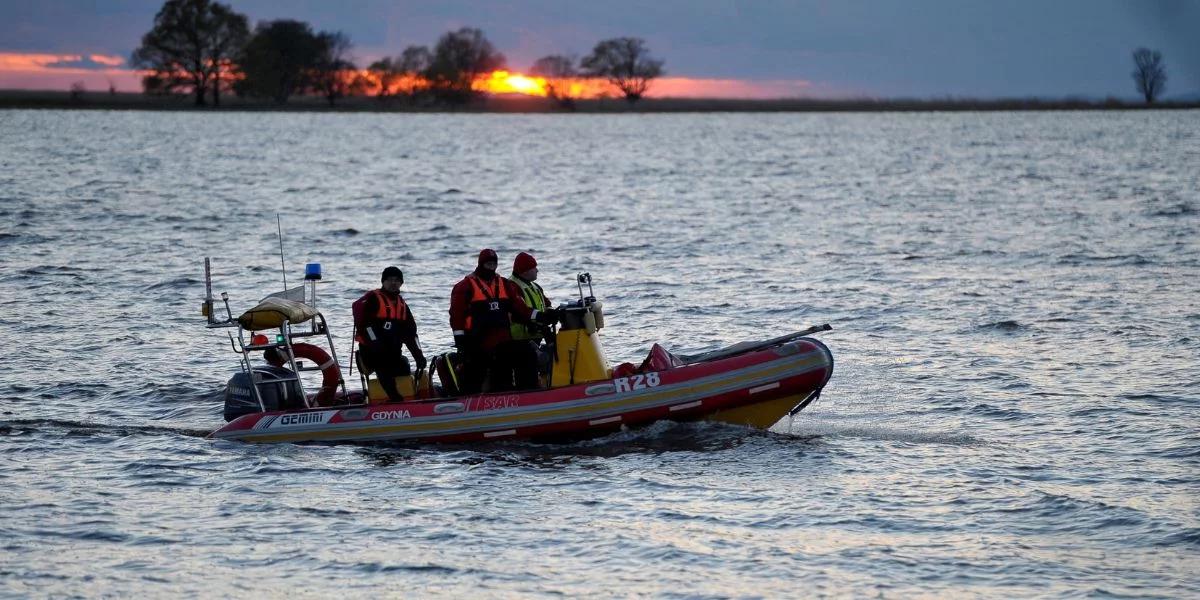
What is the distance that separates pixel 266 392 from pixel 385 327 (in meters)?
1.44

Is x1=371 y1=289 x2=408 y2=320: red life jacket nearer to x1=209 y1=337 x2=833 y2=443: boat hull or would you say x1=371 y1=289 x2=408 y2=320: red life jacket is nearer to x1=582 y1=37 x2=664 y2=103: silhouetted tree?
x1=209 y1=337 x2=833 y2=443: boat hull

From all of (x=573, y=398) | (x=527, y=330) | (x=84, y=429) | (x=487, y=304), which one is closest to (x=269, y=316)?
(x=487, y=304)

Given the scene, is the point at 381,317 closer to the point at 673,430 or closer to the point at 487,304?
the point at 487,304

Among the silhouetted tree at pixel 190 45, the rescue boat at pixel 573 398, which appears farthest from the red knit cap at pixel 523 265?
the silhouetted tree at pixel 190 45

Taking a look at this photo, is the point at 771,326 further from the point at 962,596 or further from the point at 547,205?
the point at 547,205

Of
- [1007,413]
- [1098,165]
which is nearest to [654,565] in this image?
[1007,413]

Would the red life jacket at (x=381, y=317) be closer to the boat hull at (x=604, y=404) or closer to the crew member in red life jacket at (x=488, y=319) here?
the crew member in red life jacket at (x=488, y=319)

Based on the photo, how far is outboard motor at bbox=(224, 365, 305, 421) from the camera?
1323 cm

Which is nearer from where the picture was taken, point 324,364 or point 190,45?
point 324,364

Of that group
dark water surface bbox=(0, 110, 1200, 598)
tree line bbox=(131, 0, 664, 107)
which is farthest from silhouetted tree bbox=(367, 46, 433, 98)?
dark water surface bbox=(0, 110, 1200, 598)

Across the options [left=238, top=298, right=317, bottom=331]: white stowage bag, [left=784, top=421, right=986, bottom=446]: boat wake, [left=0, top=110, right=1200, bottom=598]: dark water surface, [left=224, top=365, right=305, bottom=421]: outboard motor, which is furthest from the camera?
[left=224, top=365, right=305, bottom=421]: outboard motor

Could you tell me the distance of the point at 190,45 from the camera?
11381cm

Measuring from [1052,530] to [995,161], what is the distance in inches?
2442

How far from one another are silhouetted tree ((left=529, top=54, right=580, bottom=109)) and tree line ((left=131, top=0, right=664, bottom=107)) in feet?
0.33
